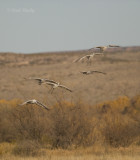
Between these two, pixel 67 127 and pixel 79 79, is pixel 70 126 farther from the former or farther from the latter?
pixel 79 79

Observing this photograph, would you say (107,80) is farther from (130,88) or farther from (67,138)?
(67,138)

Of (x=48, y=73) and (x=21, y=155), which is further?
(x=48, y=73)

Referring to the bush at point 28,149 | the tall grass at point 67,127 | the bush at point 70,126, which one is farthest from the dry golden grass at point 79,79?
the bush at point 28,149

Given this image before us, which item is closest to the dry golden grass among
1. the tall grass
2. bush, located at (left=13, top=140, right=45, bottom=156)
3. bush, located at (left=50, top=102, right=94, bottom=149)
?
the tall grass

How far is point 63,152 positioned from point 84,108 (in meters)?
2.33

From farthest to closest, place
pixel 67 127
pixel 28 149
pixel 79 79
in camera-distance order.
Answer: pixel 79 79, pixel 67 127, pixel 28 149

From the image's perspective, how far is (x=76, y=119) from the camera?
22547 mm

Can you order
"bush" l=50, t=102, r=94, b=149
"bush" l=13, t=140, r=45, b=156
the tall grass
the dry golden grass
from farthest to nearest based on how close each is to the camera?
the dry golden grass < the tall grass < "bush" l=50, t=102, r=94, b=149 < "bush" l=13, t=140, r=45, b=156

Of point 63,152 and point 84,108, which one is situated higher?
point 84,108

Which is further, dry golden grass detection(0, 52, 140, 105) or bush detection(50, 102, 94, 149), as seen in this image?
dry golden grass detection(0, 52, 140, 105)

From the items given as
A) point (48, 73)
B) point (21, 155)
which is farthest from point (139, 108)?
point (48, 73)

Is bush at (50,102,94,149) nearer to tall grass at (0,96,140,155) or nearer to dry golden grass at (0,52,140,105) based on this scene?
tall grass at (0,96,140,155)

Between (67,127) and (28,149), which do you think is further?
(67,127)

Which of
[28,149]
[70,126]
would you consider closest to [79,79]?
[70,126]
